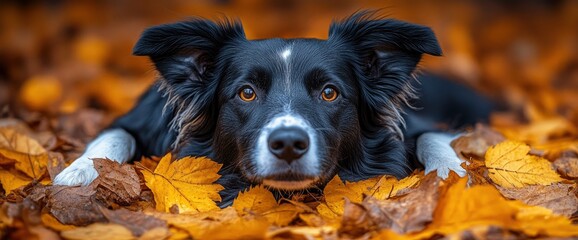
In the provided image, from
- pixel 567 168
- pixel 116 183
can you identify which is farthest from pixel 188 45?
pixel 567 168

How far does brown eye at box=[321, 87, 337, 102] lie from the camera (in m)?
3.72

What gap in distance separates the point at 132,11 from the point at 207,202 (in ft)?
18.9

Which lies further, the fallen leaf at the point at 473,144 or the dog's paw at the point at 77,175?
the fallen leaf at the point at 473,144

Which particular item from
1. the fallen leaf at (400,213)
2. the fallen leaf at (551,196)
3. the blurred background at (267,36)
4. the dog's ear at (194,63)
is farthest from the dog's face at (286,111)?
the blurred background at (267,36)

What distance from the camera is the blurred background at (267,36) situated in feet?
25.7

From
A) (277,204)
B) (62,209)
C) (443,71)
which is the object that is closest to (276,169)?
(277,204)

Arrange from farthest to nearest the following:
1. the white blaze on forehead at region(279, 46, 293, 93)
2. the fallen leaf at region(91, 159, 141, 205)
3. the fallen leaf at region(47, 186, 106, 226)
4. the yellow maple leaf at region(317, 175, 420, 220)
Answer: the white blaze on forehead at region(279, 46, 293, 93) → the fallen leaf at region(91, 159, 141, 205) → the yellow maple leaf at region(317, 175, 420, 220) → the fallen leaf at region(47, 186, 106, 226)

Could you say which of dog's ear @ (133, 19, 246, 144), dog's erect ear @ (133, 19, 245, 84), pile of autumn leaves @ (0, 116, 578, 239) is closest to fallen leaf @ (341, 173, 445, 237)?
pile of autumn leaves @ (0, 116, 578, 239)

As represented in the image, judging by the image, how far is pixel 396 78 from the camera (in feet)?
13.2

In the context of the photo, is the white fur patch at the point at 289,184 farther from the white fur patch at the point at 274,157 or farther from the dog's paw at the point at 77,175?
the dog's paw at the point at 77,175

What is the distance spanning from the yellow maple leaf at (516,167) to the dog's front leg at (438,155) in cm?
24

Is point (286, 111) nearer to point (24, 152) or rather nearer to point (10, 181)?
point (10, 181)

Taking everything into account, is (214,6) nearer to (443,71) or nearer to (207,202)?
(443,71)

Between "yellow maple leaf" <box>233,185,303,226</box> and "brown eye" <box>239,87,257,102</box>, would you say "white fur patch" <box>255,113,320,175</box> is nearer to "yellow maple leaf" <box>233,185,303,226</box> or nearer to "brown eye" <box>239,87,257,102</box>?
"yellow maple leaf" <box>233,185,303,226</box>
